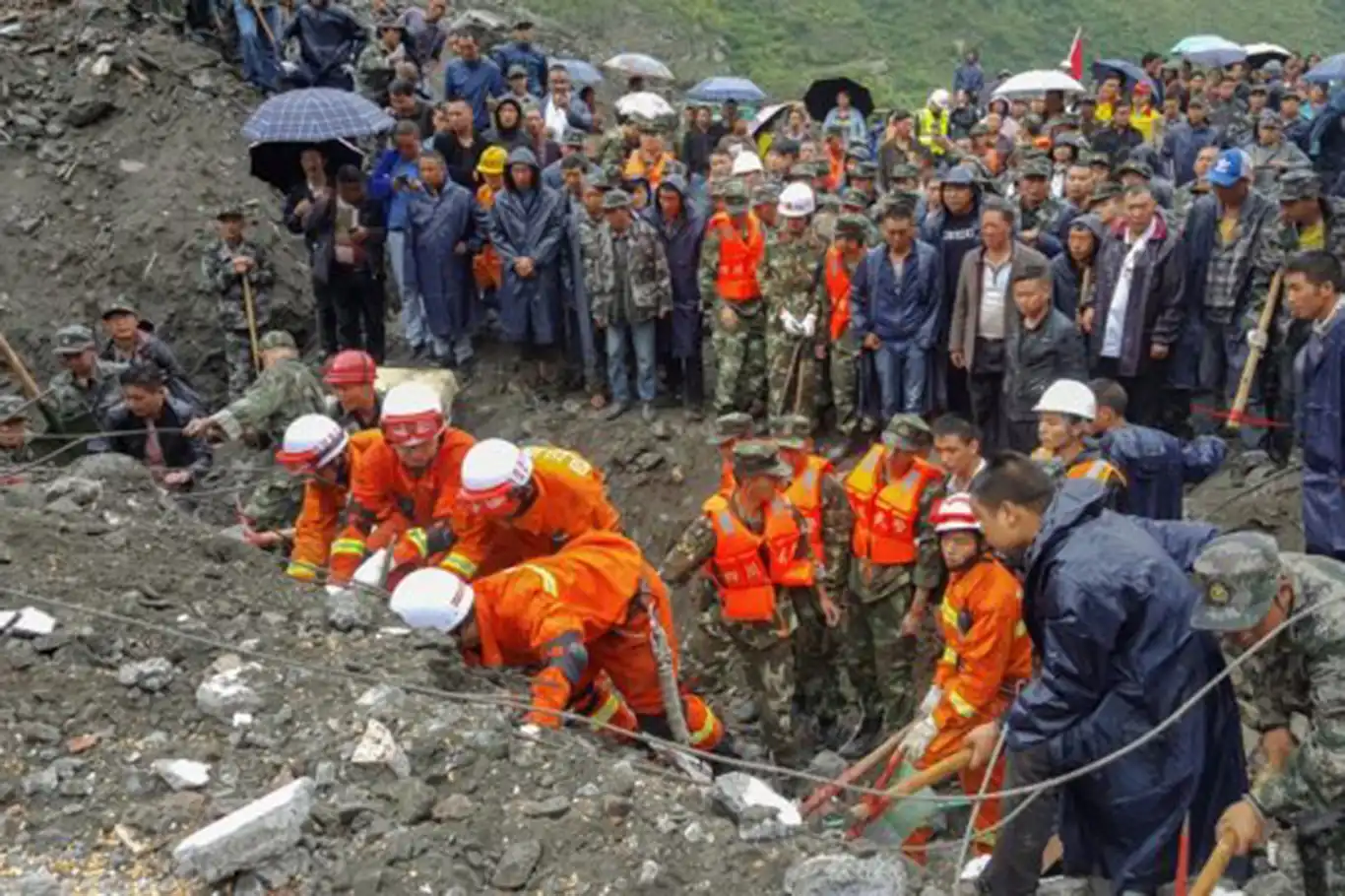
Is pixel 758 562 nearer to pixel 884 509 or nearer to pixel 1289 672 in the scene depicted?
pixel 884 509

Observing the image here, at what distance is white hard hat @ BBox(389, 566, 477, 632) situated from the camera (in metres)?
5.89

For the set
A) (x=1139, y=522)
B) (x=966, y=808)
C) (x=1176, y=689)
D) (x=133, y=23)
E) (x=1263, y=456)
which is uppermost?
(x=133, y=23)

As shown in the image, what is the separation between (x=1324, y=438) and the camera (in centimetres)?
690

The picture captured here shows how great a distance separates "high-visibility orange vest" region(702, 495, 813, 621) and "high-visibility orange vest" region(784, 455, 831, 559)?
0.19 m

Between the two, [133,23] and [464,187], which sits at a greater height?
[133,23]

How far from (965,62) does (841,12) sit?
41.5 ft

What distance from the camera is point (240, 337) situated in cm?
1209

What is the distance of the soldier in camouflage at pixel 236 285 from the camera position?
459 inches

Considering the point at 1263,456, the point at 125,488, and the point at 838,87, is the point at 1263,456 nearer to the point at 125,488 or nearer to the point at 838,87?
the point at 125,488

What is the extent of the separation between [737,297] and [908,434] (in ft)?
10.6

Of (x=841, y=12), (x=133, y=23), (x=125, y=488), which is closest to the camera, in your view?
(x=125, y=488)

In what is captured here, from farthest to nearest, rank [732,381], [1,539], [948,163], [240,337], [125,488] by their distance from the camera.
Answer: [948,163]
[240,337]
[732,381]
[125,488]
[1,539]

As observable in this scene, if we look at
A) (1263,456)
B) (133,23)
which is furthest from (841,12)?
(1263,456)

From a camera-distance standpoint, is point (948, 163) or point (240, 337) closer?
point (240, 337)
